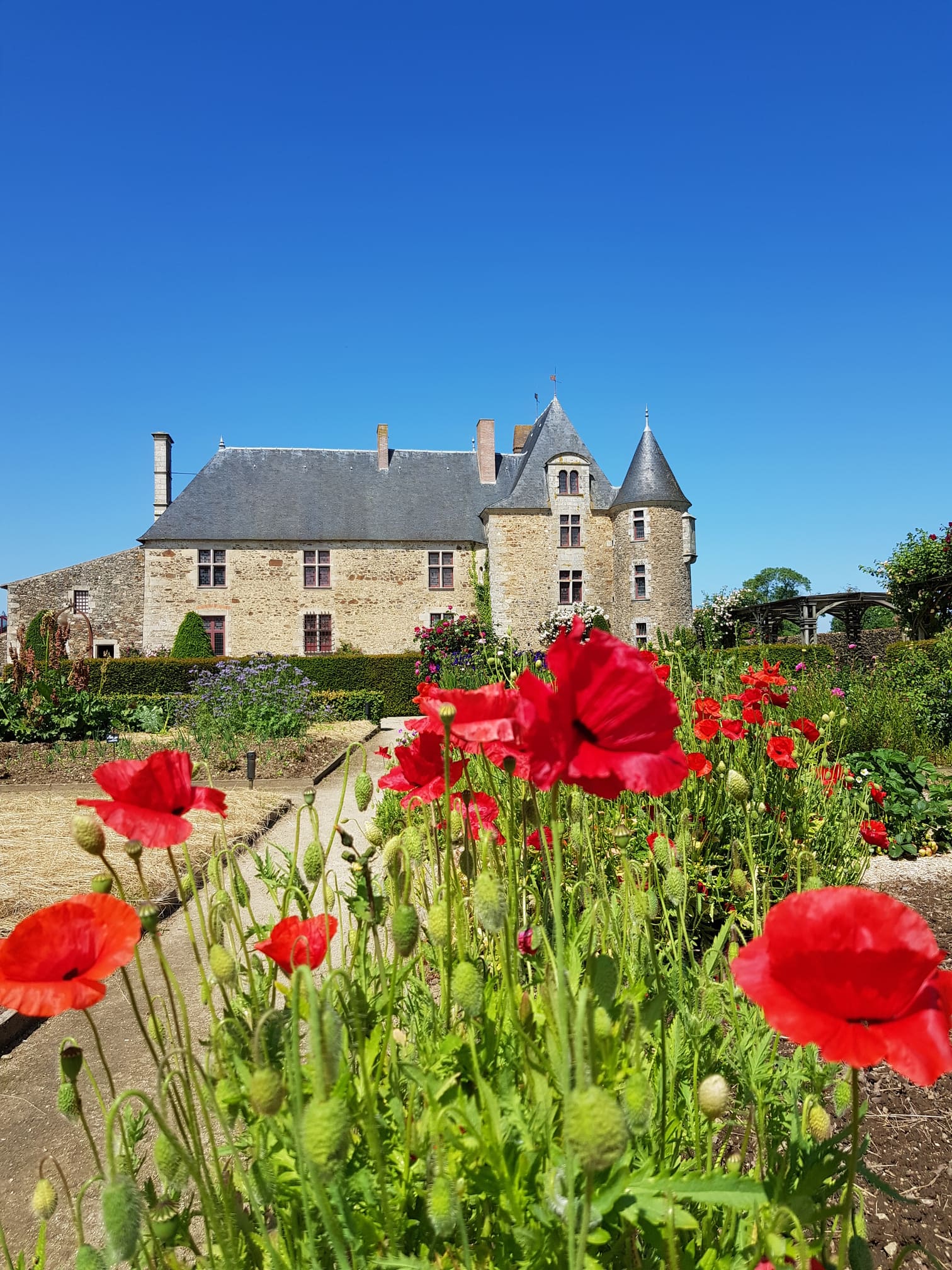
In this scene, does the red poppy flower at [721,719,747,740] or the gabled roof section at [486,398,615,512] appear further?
the gabled roof section at [486,398,615,512]

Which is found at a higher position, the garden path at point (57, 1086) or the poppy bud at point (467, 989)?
the poppy bud at point (467, 989)

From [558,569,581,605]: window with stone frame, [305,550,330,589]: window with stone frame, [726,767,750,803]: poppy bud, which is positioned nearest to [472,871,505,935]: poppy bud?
[726,767,750,803]: poppy bud

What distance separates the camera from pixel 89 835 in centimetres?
94

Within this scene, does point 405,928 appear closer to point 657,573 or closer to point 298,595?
point 657,573

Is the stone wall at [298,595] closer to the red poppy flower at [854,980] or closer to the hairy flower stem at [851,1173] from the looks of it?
the hairy flower stem at [851,1173]

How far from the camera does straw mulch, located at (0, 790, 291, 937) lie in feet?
12.6

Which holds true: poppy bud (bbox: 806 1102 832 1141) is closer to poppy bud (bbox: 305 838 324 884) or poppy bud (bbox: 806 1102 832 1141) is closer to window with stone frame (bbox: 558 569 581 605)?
poppy bud (bbox: 305 838 324 884)

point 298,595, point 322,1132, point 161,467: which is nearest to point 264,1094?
point 322,1132

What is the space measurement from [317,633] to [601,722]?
21790 millimetres

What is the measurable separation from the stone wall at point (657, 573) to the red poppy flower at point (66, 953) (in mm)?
20862

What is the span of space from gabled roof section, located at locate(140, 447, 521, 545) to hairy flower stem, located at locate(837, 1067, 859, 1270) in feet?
70.9

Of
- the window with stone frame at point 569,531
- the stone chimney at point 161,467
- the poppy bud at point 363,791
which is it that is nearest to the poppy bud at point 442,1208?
the poppy bud at point 363,791

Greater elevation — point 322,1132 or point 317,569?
point 317,569

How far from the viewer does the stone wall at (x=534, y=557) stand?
21.4 metres
